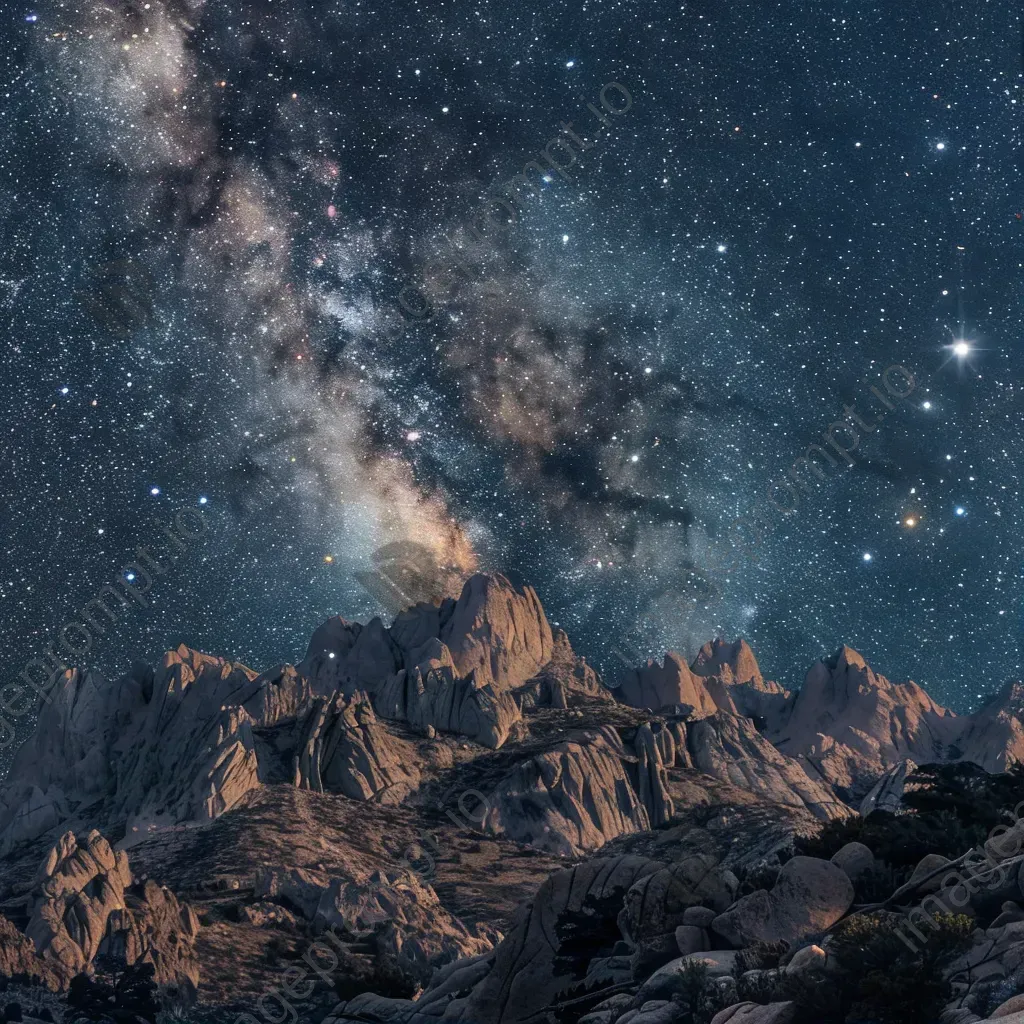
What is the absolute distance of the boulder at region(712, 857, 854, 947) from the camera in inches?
816

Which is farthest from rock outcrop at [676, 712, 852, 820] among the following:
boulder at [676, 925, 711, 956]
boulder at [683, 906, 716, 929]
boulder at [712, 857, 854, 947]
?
boulder at [712, 857, 854, 947]

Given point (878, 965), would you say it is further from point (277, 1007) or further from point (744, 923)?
point (277, 1007)

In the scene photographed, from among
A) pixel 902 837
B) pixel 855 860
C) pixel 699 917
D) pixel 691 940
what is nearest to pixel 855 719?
pixel 902 837

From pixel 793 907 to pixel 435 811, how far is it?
100906mm

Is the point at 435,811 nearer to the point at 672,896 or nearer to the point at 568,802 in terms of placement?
the point at 568,802

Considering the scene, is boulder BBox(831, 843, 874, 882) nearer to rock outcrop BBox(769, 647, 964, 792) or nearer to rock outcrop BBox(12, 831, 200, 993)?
rock outcrop BBox(12, 831, 200, 993)

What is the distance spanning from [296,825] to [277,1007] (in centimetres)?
4622

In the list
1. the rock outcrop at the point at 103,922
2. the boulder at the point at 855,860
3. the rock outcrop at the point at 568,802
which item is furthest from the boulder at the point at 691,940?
the rock outcrop at the point at 568,802

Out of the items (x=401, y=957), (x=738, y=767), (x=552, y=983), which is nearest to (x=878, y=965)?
(x=552, y=983)

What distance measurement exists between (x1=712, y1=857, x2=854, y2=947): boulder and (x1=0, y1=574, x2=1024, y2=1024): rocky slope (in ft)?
0.19

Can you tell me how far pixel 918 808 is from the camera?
29.7 metres

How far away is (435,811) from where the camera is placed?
A: 11631 cm

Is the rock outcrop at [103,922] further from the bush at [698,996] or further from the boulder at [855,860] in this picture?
the bush at [698,996]

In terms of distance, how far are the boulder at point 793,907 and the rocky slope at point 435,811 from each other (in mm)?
57
